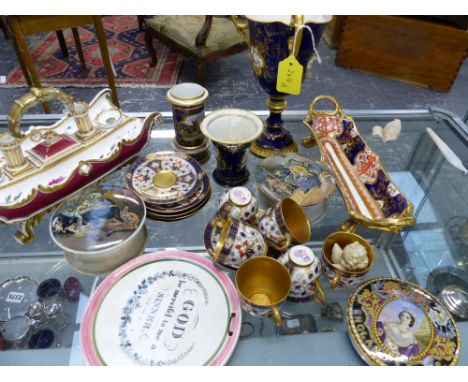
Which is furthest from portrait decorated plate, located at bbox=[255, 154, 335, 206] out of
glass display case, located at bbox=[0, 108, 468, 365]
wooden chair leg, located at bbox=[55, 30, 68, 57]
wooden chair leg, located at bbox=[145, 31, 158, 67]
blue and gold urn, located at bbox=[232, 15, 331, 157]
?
wooden chair leg, located at bbox=[55, 30, 68, 57]

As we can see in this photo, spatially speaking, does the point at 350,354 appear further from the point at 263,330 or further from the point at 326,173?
the point at 326,173

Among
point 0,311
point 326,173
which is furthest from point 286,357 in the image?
point 0,311

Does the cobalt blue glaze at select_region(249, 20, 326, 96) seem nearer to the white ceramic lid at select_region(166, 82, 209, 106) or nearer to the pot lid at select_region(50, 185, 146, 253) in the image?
the white ceramic lid at select_region(166, 82, 209, 106)

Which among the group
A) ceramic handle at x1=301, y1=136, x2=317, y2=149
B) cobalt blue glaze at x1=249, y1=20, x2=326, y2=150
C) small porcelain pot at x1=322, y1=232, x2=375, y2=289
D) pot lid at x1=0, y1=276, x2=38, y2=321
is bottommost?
pot lid at x1=0, y1=276, x2=38, y2=321

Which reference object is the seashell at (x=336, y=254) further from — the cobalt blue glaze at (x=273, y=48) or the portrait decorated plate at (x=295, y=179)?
the cobalt blue glaze at (x=273, y=48)

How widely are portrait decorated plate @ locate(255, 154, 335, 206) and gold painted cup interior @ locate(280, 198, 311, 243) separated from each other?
0.06m

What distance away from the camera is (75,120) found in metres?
0.85

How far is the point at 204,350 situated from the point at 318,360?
0.67ft

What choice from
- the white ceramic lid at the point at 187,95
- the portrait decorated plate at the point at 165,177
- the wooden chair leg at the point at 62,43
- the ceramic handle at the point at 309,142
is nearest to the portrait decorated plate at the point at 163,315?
the portrait decorated plate at the point at 165,177

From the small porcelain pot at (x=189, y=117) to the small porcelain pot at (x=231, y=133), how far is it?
0.04m

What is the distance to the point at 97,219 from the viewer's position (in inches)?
29.3

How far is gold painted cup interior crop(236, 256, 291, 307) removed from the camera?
666mm

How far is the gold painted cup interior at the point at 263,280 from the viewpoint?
67 centimetres

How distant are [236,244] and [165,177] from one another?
0.27 m
